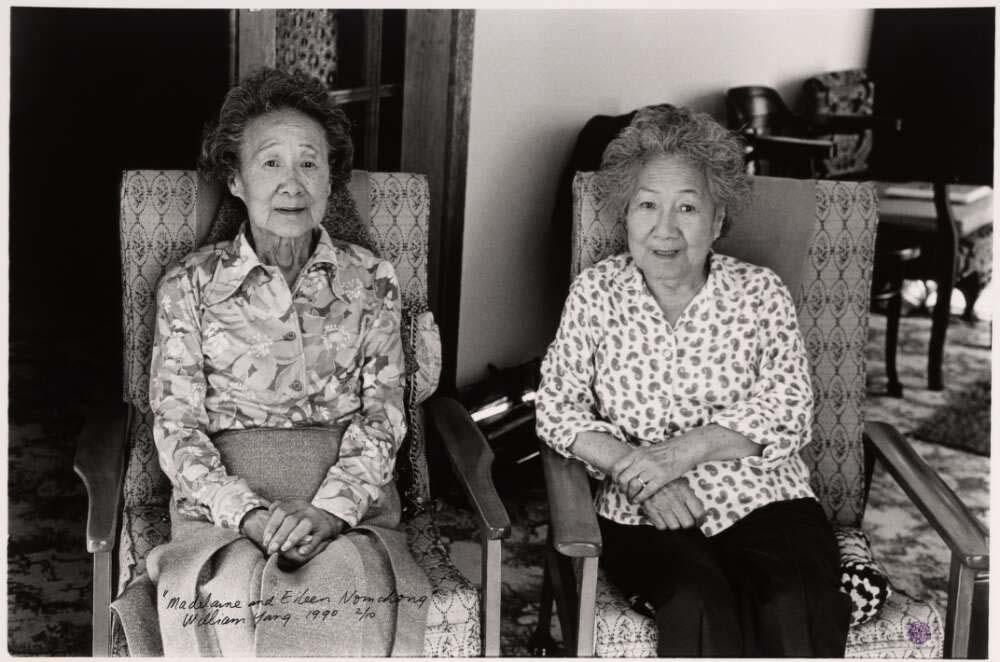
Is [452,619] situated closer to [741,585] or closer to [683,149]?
[741,585]

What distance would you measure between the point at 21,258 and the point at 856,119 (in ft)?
11.8

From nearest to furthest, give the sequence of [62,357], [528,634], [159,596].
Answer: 1. [159,596]
2. [528,634]
3. [62,357]

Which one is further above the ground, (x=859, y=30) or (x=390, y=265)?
(x=859, y=30)

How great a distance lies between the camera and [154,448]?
2242 millimetres

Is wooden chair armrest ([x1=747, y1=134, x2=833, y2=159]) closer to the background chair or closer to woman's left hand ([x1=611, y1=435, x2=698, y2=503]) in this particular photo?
the background chair

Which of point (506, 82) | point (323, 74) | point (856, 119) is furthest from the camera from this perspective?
point (856, 119)

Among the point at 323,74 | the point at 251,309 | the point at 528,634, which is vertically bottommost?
the point at 528,634

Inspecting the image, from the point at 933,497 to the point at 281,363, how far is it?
119 cm

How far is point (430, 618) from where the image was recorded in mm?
1911

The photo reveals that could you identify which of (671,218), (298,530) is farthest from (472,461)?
(671,218)

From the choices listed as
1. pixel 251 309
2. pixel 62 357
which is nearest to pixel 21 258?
pixel 62 357

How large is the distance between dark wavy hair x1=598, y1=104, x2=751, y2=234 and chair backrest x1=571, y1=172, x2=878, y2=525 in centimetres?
15

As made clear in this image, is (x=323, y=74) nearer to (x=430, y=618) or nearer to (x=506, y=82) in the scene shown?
(x=506, y=82)

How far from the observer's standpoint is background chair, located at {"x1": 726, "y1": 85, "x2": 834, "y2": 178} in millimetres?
4098
